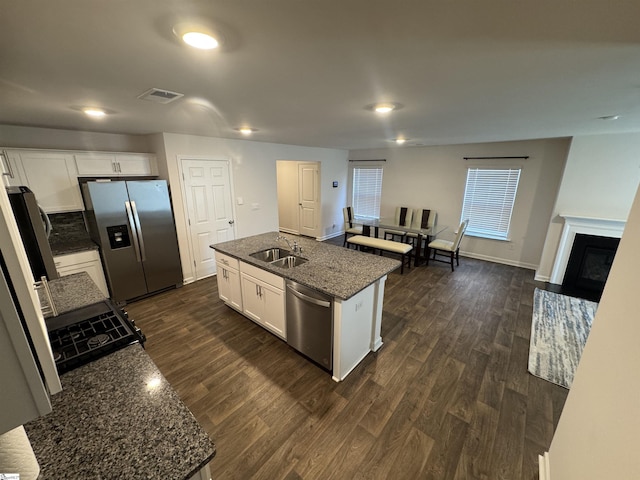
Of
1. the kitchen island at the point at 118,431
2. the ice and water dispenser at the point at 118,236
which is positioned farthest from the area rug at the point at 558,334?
the ice and water dispenser at the point at 118,236

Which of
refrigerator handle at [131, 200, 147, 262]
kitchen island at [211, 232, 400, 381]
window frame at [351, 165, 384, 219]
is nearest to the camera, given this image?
kitchen island at [211, 232, 400, 381]

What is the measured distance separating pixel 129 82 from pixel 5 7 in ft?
2.63

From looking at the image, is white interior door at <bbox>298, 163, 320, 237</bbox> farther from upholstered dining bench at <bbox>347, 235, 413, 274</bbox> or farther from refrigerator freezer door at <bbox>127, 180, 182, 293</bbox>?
refrigerator freezer door at <bbox>127, 180, 182, 293</bbox>

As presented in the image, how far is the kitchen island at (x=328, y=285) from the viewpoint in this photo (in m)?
2.18

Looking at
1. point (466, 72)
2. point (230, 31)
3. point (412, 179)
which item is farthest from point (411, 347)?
point (412, 179)

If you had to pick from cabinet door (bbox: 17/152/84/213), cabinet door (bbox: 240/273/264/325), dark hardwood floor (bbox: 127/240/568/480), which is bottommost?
dark hardwood floor (bbox: 127/240/568/480)

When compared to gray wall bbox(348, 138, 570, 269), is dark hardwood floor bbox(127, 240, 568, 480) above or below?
below

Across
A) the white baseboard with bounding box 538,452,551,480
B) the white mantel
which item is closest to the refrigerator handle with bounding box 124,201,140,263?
the white baseboard with bounding box 538,452,551,480

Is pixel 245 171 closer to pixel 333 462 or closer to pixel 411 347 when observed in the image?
pixel 411 347

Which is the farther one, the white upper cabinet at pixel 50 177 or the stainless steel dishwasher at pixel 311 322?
the white upper cabinet at pixel 50 177

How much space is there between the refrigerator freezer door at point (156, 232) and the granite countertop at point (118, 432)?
8.92ft

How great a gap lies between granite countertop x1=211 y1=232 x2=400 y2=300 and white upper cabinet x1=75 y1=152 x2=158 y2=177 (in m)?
1.85

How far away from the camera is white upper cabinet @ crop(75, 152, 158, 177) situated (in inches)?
128

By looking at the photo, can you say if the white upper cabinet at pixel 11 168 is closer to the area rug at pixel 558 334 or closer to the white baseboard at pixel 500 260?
the area rug at pixel 558 334
